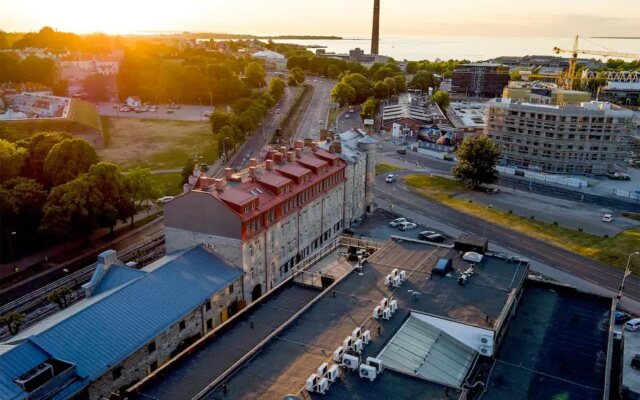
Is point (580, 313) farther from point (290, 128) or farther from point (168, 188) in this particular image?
point (290, 128)

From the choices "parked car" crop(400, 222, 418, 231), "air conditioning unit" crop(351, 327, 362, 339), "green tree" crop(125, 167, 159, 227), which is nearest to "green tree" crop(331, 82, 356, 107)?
"parked car" crop(400, 222, 418, 231)

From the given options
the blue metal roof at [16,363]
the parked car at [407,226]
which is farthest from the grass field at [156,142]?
the blue metal roof at [16,363]

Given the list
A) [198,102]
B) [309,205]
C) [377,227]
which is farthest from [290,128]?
[309,205]

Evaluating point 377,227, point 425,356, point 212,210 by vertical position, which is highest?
point 212,210

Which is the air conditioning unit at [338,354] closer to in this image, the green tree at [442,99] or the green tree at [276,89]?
the green tree at [276,89]

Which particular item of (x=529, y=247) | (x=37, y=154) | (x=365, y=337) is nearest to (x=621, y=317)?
(x=529, y=247)
